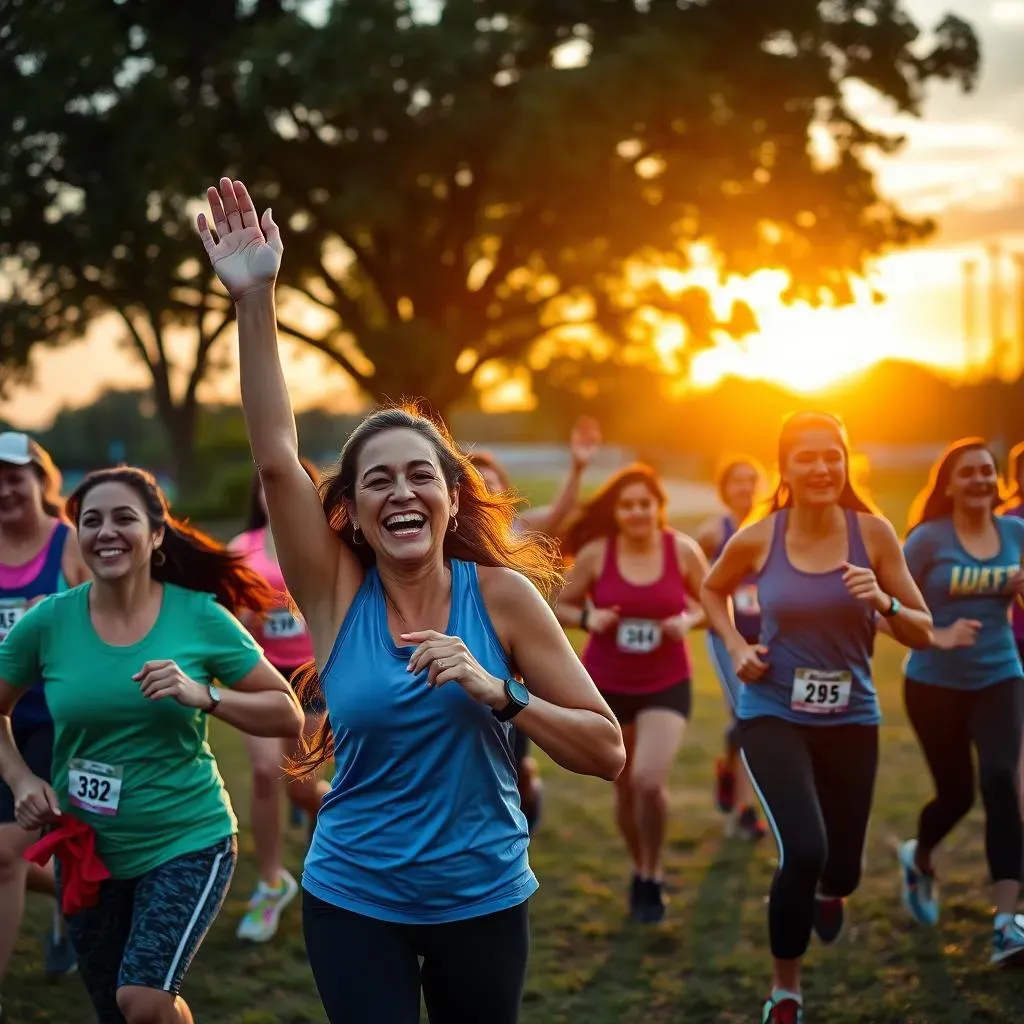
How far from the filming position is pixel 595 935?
6.25 metres

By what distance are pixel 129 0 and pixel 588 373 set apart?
40.7ft

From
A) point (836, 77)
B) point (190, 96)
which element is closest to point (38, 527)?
point (190, 96)

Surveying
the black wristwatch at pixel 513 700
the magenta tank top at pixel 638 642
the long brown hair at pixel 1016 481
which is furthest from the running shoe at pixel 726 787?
the black wristwatch at pixel 513 700

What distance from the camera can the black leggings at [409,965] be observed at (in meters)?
2.83

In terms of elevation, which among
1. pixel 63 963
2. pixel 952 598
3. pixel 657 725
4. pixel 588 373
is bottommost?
pixel 63 963

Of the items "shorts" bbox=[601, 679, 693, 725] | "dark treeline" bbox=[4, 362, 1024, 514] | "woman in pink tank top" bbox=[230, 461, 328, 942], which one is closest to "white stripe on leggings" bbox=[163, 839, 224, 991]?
"woman in pink tank top" bbox=[230, 461, 328, 942]

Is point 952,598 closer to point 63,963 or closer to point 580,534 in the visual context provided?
point 580,534

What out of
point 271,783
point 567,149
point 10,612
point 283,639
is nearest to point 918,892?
point 271,783

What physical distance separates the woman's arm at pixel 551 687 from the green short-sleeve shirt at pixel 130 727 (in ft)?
4.54

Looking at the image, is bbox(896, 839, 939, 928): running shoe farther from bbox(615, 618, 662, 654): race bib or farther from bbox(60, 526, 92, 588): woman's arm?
bbox(60, 526, 92, 588): woman's arm

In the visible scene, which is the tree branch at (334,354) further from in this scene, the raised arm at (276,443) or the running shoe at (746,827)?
the raised arm at (276,443)

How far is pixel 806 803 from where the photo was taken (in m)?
4.82

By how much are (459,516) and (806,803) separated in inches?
88.3

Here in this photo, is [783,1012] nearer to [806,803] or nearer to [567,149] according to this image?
[806,803]
